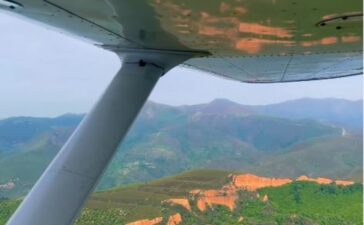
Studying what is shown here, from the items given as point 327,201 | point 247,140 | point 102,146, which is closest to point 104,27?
point 102,146

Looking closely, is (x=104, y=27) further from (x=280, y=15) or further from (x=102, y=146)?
(x=280, y=15)

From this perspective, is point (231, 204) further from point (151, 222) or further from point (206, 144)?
point (206, 144)

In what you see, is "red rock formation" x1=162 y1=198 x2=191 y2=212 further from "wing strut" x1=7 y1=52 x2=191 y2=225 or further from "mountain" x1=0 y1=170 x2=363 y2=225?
"wing strut" x1=7 y1=52 x2=191 y2=225

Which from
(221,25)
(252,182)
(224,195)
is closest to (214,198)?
(224,195)

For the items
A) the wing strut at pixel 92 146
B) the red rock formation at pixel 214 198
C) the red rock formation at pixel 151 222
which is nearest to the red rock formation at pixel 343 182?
the red rock formation at pixel 214 198

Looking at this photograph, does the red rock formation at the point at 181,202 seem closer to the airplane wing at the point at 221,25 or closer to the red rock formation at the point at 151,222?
the red rock formation at the point at 151,222

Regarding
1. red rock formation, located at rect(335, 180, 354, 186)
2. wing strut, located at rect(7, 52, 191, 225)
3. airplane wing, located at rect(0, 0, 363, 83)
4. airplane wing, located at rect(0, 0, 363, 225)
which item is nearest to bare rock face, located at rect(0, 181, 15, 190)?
red rock formation, located at rect(335, 180, 354, 186)
